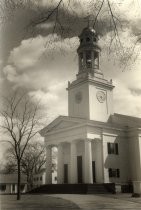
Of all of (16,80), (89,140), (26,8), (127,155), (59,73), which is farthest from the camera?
(127,155)

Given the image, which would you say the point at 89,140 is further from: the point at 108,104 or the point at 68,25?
the point at 68,25

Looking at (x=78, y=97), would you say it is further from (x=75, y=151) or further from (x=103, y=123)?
(x=75, y=151)

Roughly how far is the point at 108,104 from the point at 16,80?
74.2 ft

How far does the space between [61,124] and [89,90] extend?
4.47 m

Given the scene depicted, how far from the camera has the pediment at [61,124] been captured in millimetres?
30234

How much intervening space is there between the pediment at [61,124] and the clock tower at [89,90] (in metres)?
1.74

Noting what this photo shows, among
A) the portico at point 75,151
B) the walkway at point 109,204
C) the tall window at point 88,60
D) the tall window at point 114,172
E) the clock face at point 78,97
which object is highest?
the tall window at point 88,60

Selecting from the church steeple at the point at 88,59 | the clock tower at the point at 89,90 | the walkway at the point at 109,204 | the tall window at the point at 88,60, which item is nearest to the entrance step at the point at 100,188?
the clock tower at the point at 89,90

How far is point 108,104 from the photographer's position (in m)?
33.2

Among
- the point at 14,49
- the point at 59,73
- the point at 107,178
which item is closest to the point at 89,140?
the point at 107,178

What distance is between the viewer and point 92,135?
2909 cm

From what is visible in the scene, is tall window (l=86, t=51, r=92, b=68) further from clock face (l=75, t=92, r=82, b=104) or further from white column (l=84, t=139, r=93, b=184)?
white column (l=84, t=139, r=93, b=184)

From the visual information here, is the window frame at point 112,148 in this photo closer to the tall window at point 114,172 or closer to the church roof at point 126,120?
the tall window at point 114,172

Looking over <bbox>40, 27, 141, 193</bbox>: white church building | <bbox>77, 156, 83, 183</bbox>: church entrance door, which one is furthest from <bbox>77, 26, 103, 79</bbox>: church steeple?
<bbox>77, 156, 83, 183</bbox>: church entrance door
